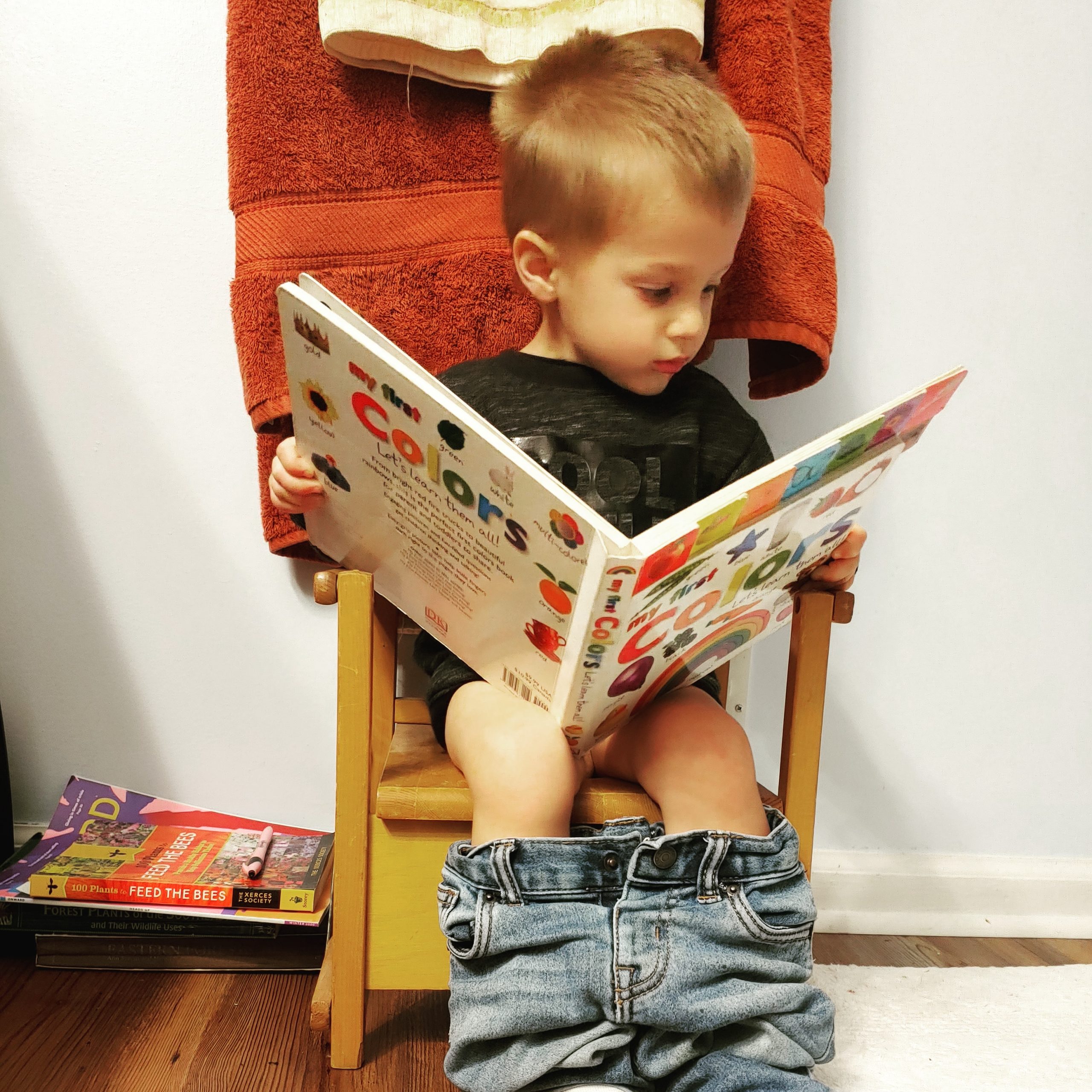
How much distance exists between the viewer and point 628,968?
0.54 metres

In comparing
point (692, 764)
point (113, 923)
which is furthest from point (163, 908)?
point (692, 764)

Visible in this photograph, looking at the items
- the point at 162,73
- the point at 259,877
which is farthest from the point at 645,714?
the point at 162,73

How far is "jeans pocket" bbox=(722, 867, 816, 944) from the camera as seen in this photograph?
57 cm

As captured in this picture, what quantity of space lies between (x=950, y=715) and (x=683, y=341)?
0.56 m

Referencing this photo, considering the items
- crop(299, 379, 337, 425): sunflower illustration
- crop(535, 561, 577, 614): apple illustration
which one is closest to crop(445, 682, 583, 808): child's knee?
crop(535, 561, 577, 614): apple illustration

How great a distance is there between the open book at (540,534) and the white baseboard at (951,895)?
46 cm

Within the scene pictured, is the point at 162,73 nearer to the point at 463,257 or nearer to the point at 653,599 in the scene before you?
the point at 463,257

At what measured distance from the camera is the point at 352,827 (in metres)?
0.66

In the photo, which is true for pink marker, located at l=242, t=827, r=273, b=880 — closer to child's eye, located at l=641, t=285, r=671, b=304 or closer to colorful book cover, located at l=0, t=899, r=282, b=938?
colorful book cover, located at l=0, t=899, r=282, b=938

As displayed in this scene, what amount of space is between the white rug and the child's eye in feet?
1.85

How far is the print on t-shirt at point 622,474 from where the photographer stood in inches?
28.2

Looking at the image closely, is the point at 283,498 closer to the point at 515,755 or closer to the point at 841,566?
the point at 515,755

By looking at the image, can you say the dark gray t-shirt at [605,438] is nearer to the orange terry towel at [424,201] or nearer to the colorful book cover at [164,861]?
the orange terry towel at [424,201]

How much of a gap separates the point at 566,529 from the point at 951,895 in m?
0.78
